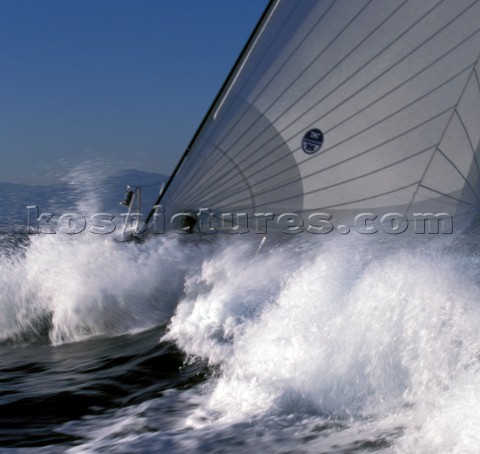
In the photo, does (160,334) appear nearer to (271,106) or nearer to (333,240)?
(333,240)

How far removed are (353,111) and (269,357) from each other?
1.89 m

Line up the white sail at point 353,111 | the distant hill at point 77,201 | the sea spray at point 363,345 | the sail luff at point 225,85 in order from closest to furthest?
the sea spray at point 363,345
the white sail at point 353,111
the sail luff at point 225,85
the distant hill at point 77,201

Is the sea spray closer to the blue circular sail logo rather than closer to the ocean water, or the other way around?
the ocean water

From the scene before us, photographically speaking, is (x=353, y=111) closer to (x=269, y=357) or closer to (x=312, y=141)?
(x=312, y=141)

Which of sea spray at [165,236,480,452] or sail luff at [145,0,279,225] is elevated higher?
sail luff at [145,0,279,225]

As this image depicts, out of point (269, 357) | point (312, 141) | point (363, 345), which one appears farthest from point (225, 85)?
point (363, 345)

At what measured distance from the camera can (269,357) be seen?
3.56 m

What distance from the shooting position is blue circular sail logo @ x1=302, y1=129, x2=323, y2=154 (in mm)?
4637

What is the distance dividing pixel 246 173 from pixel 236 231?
18.0 inches

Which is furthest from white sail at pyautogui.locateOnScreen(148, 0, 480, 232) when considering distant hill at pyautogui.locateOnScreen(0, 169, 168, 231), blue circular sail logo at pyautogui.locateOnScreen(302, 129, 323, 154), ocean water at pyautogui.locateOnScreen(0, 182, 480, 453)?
distant hill at pyautogui.locateOnScreen(0, 169, 168, 231)

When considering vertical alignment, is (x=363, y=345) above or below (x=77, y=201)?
below

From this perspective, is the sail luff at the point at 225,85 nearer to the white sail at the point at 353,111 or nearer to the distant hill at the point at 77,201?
the white sail at the point at 353,111

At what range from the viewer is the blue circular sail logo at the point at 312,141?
183 inches

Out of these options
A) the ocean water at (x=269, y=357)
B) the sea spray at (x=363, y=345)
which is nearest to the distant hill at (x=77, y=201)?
the ocean water at (x=269, y=357)
